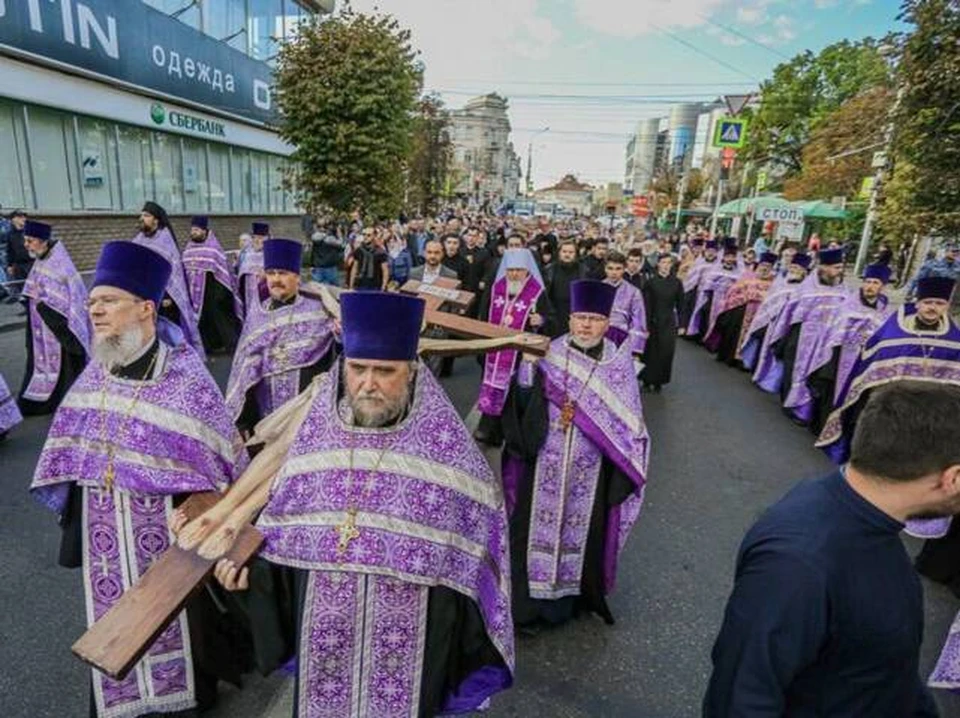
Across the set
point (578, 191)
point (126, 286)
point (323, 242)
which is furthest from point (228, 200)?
point (578, 191)

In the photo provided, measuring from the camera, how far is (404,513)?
1974 millimetres

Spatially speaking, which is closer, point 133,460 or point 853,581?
point 853,581

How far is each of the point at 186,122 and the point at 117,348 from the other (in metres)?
17.0

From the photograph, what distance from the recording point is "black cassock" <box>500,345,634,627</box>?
3.45m

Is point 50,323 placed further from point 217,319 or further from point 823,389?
point 823,389

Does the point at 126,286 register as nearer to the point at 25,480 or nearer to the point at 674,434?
the point at 25,480

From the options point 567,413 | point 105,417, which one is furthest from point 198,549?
point 567,413

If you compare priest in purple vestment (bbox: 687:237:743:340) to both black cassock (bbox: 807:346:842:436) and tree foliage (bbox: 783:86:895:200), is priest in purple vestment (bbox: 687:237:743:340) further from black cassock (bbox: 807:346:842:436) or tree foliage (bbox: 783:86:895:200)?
tree foliage (bbox: 783:86:895:200)

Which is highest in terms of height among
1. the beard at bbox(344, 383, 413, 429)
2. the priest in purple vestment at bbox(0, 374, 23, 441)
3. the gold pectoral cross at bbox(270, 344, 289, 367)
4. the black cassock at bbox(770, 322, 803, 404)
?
the beard at bbox(344, 383, 413, 429)

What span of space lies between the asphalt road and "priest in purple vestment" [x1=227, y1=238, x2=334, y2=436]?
5.00 feet

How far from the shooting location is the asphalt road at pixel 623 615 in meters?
3.00

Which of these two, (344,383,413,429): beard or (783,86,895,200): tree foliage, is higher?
(783,86,895,200): tree foliage

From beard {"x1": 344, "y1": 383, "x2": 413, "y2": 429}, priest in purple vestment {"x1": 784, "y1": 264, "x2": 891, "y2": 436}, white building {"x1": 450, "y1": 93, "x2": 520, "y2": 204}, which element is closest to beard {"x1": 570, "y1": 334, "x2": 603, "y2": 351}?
beard {"x1": 344, "y1": 383, "x2": 413, "y2": 429}

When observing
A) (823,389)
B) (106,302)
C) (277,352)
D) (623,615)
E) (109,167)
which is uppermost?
(109,167)
